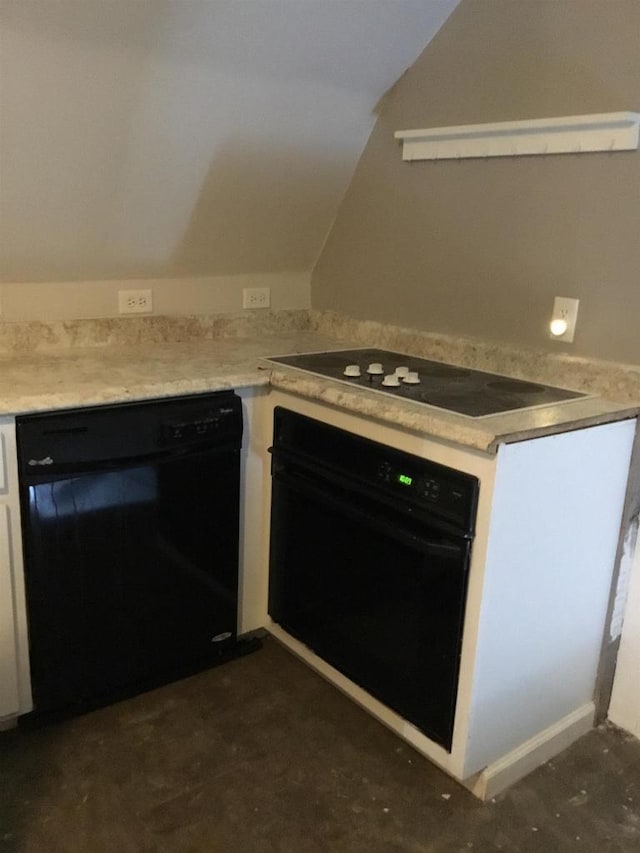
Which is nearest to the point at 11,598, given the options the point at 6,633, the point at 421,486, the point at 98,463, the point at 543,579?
the point at 6,633

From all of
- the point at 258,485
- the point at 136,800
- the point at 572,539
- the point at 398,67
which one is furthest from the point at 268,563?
the point at 398,67

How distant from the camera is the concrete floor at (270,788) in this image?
1.77 meters

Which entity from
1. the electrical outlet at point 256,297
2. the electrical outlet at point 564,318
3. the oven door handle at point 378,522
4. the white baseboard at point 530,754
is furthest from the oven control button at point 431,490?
the electrical outlet at point 256,297

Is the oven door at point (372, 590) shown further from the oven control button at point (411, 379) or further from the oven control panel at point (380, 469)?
the oven control button at point (411, 379)

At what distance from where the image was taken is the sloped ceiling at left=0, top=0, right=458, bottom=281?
1820 millimetres

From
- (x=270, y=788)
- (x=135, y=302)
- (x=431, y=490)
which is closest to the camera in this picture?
(x=431, y=490)

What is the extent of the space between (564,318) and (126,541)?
1334 millimetres

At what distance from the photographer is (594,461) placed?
1.90 metres

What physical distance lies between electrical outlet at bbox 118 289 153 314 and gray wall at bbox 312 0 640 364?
31.0 inches

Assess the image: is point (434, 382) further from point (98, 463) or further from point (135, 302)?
point (135, 302)

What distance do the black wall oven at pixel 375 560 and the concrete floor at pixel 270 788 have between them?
163 mm

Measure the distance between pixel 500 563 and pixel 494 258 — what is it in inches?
36.7

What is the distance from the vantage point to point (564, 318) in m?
2.07

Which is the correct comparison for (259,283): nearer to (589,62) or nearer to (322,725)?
(589,62)
